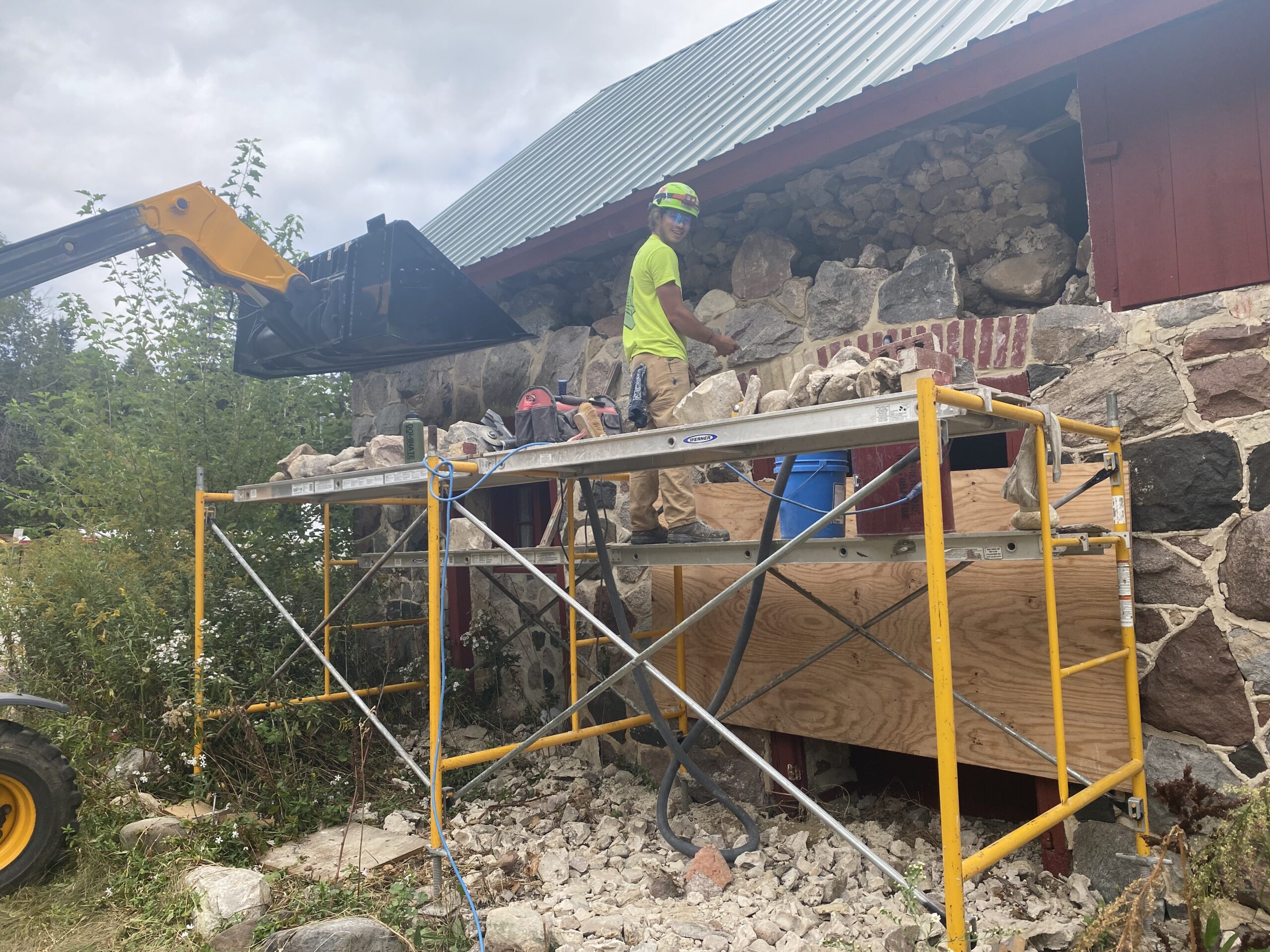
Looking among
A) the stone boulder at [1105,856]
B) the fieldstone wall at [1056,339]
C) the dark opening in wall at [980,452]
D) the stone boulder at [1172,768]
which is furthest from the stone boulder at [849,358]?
the stone boulder at [1105,856]

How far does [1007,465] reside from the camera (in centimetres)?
393

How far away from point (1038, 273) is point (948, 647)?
2183 mm

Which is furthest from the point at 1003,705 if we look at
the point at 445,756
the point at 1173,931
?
the point at 445,756

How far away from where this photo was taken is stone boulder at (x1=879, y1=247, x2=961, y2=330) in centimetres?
399

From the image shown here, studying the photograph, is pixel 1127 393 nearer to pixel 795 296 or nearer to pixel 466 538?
pixel 795 296

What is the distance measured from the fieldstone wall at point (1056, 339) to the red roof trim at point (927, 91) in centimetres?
38

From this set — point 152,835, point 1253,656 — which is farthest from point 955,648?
point 152,835

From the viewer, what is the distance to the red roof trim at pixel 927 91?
10.7 feet

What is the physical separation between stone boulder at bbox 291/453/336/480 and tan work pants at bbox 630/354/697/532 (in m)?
2.47

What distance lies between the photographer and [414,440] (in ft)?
13.7

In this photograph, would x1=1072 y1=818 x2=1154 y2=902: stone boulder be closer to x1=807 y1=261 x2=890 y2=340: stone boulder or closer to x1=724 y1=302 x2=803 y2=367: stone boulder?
x1=807 y1=261 x2=890 y2=340: stone boulder

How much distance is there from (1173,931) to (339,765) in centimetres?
409

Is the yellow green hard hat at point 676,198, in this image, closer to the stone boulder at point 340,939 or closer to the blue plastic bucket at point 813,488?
the blue plastic bucket at point 813,488

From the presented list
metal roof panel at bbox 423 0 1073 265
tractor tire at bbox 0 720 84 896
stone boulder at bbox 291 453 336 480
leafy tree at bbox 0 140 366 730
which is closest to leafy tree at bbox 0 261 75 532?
leafy tree at bbox 0 140 366 730
